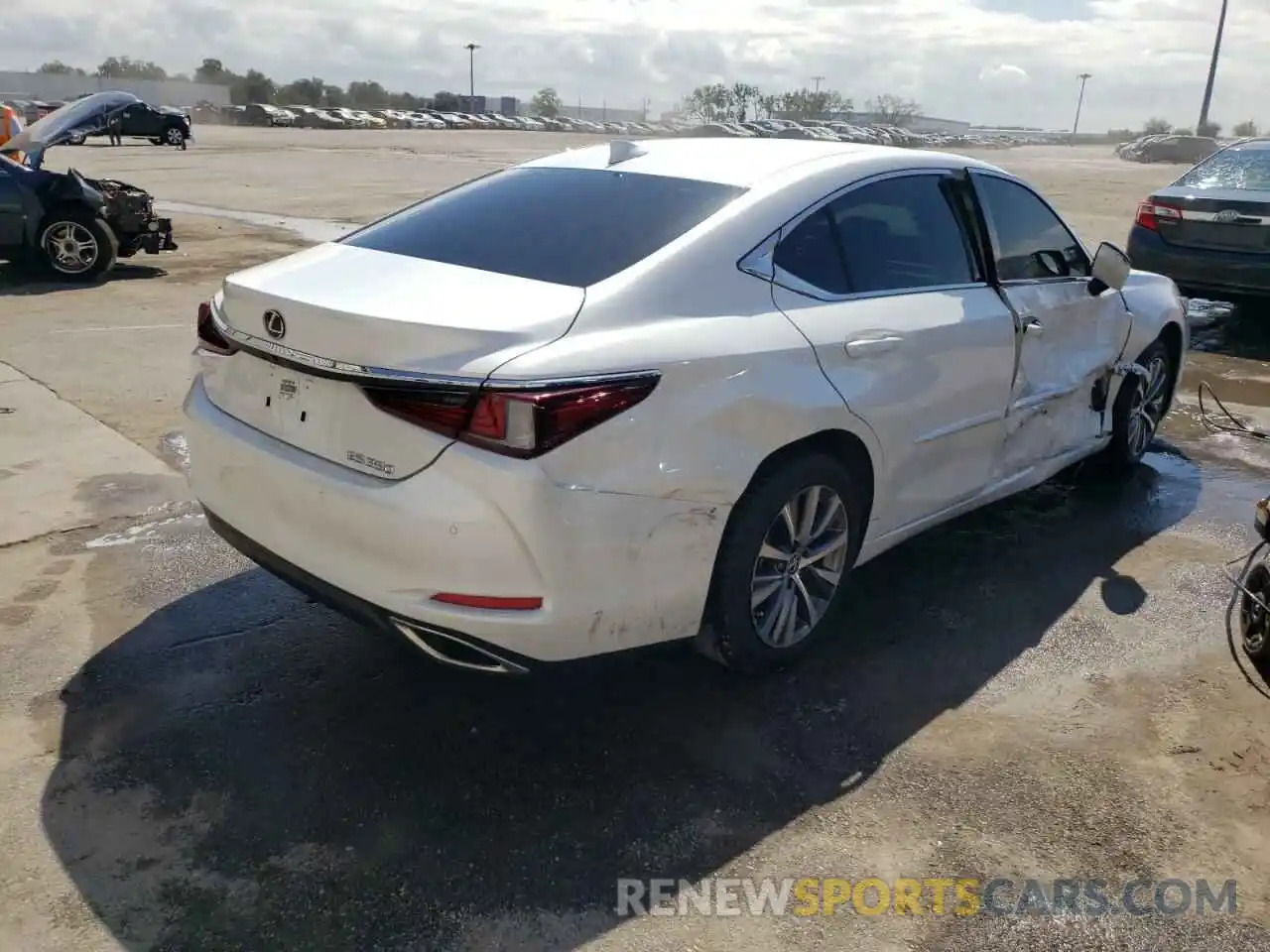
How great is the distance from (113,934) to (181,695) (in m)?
1.05

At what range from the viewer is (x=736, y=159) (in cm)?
368

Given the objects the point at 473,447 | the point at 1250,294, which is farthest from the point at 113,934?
the point at 1250,294

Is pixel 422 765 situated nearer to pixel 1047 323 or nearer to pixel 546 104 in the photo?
pixel 1047 323

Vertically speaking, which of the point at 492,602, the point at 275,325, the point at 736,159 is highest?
the point at 736,159

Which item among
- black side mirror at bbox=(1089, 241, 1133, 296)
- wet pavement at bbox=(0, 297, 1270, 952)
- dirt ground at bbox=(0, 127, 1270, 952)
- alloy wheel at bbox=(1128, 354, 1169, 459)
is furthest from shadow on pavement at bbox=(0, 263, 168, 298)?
alloy wheel at bbox=(1128, 354, 1169, 459)

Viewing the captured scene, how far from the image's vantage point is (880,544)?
3.79 m

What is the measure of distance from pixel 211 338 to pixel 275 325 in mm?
478

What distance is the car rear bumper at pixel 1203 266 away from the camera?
27.9 ft

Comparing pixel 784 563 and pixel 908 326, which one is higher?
pixel 908 326

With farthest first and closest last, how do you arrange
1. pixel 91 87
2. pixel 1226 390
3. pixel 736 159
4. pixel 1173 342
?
pixel 91 87 < pixel 1226 390 < pixel 1173 342 < pixel 736 159

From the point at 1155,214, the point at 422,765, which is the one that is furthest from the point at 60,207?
the point at 1155,214

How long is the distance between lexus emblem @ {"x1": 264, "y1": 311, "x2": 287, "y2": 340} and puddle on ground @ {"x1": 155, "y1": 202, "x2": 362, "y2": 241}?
1204 cm

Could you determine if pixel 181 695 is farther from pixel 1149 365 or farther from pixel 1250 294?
pixel 1250 294

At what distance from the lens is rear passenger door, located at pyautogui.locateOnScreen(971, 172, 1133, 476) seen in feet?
13.9
